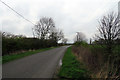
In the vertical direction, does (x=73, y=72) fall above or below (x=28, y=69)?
above

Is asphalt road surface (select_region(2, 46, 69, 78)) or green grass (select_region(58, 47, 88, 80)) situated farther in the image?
asphalt road surface (select_region(2, 46, 69, 78))

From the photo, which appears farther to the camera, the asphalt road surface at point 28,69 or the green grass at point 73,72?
the asphalt road surface at point 28,69

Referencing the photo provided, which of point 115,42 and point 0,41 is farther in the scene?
point 0,41

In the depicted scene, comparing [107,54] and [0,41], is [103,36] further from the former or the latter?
[0,41]

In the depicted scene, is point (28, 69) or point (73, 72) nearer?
point (73, 72)

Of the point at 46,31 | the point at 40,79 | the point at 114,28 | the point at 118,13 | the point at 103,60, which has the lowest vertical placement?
the point at 40,79

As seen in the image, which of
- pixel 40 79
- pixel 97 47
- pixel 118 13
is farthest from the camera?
pixel 97 47

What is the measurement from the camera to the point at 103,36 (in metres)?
4.76

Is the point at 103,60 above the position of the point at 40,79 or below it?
above

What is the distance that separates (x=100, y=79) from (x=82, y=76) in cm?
91

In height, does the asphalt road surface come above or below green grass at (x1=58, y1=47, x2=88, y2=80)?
below

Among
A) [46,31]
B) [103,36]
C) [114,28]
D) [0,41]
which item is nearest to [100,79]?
[103,36]

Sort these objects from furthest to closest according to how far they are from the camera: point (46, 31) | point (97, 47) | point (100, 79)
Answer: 1. point (46, 31)
2. point (97, 47)
3. point (100, 79)

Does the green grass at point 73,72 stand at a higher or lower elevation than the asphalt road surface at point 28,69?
higher
